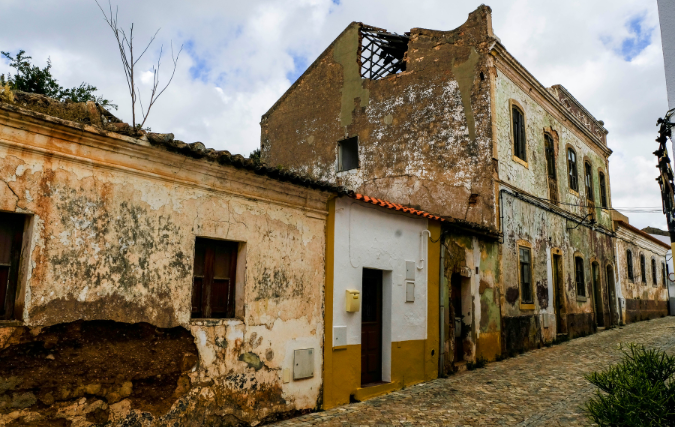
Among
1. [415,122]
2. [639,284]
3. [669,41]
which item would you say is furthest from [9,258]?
[639,284]

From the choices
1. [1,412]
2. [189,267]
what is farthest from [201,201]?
[1,412]

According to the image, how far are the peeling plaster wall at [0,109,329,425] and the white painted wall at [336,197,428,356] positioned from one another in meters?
0.45

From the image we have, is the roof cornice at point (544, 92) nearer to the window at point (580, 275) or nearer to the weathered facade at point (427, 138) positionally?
the weathered facade at point (427, 138)

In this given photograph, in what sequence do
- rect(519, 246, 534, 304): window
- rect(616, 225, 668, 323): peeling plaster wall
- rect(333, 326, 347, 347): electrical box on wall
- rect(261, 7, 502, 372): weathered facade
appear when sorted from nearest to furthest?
1. rect(333, 326, 347, 347): electrical box on wall
2. rect(261, 7, 502, 372): weathered facade
3. rect(519, 246, 534, 304): window
4. rect(616, 225, 668, 323): peeling plaster wall

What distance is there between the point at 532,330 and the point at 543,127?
6.45 metres

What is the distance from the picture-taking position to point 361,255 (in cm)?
828

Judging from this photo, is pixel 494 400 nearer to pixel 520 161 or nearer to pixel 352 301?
pixel 352 301

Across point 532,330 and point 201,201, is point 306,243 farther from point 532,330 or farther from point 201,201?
point 532,330

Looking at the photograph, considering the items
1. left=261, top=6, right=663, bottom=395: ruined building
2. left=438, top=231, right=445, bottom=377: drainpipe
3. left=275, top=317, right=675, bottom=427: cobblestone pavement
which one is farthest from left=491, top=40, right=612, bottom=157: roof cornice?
left=275, top=317, right=675, bottom=427: cobblestone pavement

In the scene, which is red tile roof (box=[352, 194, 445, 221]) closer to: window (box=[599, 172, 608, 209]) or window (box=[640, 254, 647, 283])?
window (box=[599, 172, 608, 209])

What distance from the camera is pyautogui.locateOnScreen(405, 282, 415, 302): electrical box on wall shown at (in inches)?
364

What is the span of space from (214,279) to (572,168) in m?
15.4

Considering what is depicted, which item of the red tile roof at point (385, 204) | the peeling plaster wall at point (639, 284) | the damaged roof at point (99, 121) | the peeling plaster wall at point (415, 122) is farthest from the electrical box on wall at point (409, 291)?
the peeling plaster wall at point (639, 284)

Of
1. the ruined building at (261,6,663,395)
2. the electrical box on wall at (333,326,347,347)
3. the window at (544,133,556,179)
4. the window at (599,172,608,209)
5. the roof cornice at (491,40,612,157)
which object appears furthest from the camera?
the window at (599,172,608,209)
